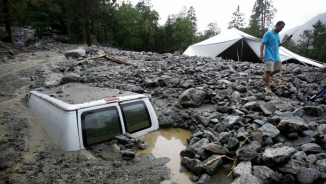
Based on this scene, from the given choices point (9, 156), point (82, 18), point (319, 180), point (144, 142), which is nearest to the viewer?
point (319, 180)

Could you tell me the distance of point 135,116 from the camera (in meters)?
3.58

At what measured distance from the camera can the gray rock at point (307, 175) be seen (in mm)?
2303

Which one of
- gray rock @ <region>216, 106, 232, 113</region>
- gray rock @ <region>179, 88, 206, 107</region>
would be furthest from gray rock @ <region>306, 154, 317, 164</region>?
gray rock @ <region>179, 88, 206, 107</region>

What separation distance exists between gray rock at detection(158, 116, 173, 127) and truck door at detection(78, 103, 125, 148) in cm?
135

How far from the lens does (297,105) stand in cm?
480

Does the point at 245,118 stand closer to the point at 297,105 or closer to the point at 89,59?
the point at 297,105

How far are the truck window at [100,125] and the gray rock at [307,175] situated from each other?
260 centimetres

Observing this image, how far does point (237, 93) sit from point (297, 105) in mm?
1413

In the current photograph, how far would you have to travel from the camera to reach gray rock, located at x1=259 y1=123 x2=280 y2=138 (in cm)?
325

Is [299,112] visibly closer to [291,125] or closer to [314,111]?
[314,111]

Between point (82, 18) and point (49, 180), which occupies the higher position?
point (82, 18)

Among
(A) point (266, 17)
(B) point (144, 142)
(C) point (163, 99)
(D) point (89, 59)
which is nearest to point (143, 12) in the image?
(A) point (266, 17)

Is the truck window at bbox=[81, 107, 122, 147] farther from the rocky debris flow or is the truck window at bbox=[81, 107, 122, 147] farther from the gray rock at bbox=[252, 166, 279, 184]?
the gray rock at bbox=[252, 166, 279, 184]

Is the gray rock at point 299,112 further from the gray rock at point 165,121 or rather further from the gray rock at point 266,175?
the gray rock at point 165,121
